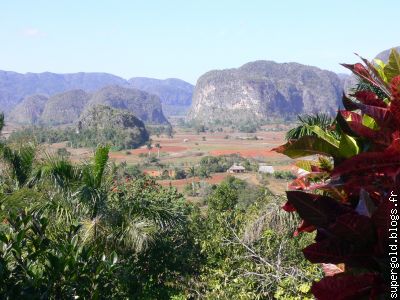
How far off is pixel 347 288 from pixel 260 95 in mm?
149930

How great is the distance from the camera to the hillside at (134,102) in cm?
17412

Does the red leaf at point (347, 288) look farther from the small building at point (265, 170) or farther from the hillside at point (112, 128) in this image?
the hillside at point (112, 128)

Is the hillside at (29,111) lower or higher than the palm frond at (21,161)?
lower

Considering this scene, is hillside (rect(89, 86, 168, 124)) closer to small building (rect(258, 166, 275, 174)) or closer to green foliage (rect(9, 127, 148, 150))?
green foliage (rect(9, 127, 148, 150))

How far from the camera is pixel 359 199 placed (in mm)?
878

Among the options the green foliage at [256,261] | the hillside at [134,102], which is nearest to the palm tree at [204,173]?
the green foliage at [256,261]

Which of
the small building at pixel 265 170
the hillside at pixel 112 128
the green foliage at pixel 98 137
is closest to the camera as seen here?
the small building at pixel 265 170

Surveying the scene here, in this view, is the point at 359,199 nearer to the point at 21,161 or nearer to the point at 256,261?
the point at 256,261

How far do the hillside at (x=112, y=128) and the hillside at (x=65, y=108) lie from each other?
275 ft

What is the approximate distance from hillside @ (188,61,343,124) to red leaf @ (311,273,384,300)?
13847 cm

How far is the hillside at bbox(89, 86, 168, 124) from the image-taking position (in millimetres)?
174125

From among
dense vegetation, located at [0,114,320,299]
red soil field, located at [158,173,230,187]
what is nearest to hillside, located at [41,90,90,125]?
red soil field, located at [158,173,230,187]

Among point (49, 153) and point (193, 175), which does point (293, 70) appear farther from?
point (49, 153)

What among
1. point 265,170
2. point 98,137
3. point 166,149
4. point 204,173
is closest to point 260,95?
point 166,149
